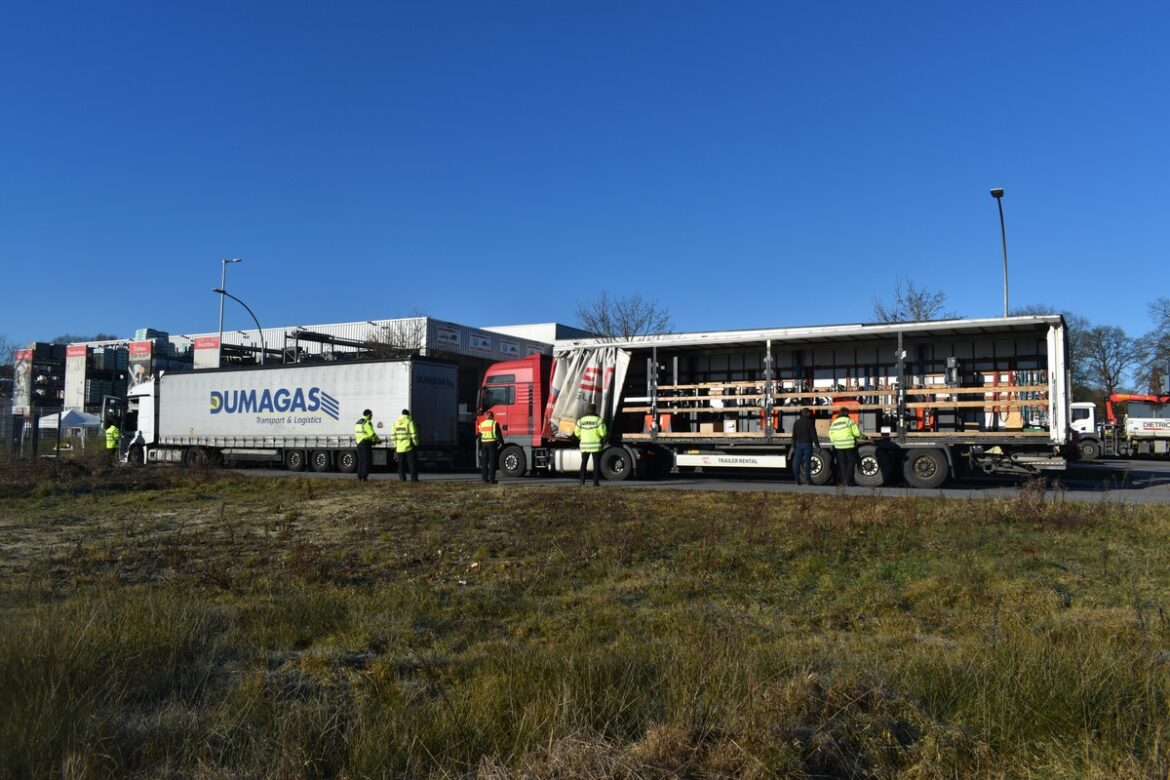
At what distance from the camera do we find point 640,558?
953 cm

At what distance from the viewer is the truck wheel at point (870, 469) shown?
18.5 m

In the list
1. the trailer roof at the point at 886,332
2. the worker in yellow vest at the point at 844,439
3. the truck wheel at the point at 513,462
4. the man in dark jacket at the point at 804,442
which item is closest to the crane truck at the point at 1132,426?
the trailer roof at the point at 886,332

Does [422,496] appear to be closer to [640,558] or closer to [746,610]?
[640,558]

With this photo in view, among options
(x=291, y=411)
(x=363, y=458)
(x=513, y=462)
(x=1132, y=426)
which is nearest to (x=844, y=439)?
(x=513, y=462)

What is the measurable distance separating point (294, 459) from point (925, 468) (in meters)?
19.9

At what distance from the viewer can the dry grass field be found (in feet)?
12.7

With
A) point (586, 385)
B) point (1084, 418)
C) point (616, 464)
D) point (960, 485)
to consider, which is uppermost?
point (586, 385)

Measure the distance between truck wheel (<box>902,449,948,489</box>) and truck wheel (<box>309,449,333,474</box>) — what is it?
1790 centimetres

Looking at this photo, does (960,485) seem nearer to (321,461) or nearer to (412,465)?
(412,465)

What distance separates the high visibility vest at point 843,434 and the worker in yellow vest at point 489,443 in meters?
7.37

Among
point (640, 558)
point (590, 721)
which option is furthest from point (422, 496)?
point (590, 721)

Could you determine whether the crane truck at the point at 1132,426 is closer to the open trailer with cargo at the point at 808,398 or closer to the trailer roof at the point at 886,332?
the open trailer with cargo at the point at 808,398

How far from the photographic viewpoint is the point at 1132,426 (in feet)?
131

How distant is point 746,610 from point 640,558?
2.40 meters
